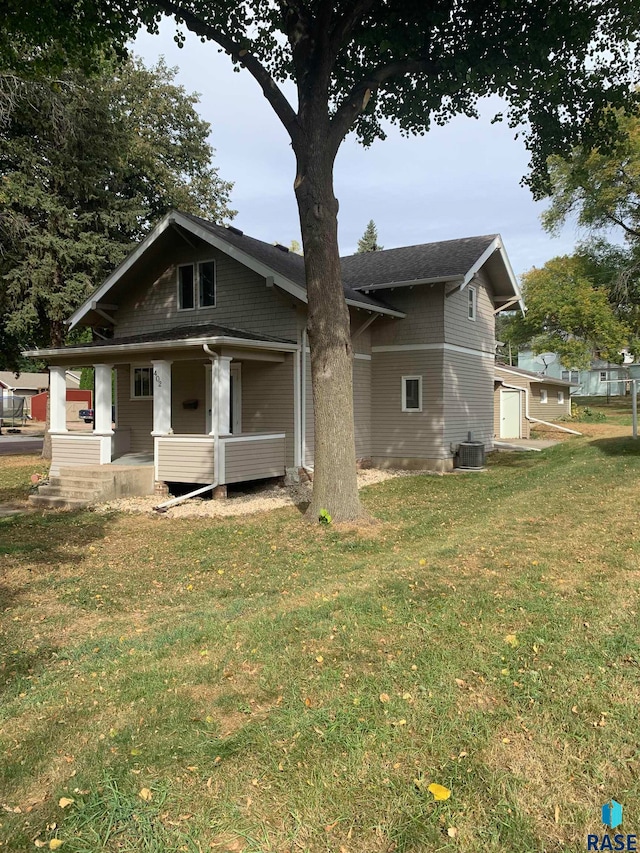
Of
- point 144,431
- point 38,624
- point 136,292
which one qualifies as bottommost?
point 38,624

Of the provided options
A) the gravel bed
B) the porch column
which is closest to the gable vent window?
the porch column

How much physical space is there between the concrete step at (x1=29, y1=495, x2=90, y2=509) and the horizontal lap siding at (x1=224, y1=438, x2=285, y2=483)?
2.93m

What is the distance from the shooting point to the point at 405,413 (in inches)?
642

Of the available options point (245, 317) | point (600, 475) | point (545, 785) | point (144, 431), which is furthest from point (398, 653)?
point (144, 431)

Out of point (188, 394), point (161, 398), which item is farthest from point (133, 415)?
point (161, 398)

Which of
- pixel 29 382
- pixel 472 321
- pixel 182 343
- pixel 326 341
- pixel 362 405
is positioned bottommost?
pixel 362 405

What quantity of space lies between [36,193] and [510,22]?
1412 centimetres

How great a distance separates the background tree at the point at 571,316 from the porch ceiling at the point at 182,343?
24.5 m

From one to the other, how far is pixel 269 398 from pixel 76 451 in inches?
184

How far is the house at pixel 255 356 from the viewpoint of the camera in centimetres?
1248

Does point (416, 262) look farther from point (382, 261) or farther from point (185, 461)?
point (185, 461)

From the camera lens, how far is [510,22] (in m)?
9.92

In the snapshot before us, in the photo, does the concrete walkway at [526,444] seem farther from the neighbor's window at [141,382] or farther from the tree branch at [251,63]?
the tree branch at [251,63]

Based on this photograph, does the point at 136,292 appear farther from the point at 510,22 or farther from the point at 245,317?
the point at 510,22
